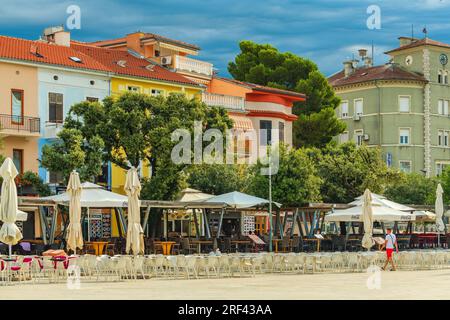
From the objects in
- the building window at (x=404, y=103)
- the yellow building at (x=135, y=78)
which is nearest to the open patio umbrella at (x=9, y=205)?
the yellow building at (x=135, y=78)

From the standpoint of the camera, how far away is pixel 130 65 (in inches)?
2082

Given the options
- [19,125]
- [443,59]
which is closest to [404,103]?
[443,59]

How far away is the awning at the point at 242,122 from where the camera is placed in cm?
5483

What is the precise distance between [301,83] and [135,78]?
18446mm

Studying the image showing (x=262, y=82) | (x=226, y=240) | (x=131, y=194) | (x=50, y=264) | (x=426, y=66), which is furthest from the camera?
(x=426, y=66)

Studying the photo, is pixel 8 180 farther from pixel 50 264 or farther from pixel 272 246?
pixel 272 246

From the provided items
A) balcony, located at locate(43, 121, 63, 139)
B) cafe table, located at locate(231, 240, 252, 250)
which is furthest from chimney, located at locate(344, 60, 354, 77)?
cafe table, located at locate(231, 240, 252, 250)

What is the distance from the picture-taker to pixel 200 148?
40.6m

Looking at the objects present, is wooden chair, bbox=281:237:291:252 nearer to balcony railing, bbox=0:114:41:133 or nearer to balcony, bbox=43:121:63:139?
balcony, bbox=43:121:63:139

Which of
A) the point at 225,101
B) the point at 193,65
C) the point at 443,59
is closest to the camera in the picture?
the point at 225,101

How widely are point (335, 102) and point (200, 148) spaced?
29.7 metres

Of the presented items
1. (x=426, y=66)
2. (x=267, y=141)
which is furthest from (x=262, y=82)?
(x=426, y=66)

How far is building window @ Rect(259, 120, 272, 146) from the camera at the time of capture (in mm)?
57031

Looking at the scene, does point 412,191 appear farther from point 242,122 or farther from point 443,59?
point 443,59
